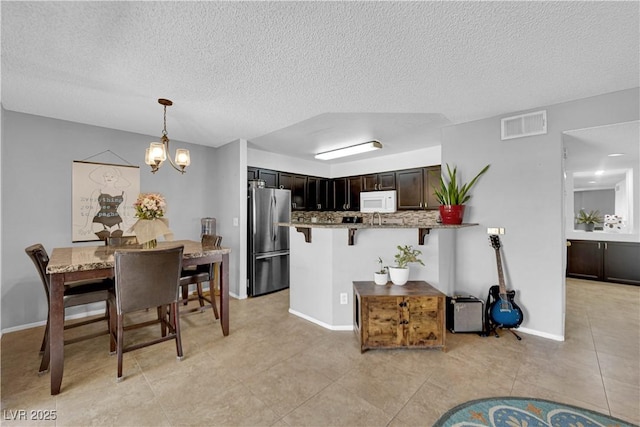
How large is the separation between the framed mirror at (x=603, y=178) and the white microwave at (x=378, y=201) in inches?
92.6

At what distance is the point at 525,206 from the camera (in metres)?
2.83

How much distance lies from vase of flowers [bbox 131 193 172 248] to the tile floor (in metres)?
1.06

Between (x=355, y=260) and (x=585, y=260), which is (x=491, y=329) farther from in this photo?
(x=585, y=260)

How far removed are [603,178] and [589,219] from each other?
797mm

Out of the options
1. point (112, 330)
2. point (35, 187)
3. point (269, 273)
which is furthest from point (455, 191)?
point (35, 187)

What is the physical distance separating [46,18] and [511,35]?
8.90ft

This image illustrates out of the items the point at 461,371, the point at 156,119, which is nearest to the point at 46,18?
the point at 156,119

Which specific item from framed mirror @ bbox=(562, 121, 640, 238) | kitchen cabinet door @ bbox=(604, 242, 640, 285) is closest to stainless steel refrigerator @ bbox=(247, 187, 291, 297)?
framed mirror @ bbox=(562, 121, 640, 238)

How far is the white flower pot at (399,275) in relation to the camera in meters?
2.66

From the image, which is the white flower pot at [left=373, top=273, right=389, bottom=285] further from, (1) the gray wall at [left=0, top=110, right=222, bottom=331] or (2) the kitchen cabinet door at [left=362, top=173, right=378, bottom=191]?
(1) the gray wall at [left=0, top=110, right=222, bottom=331]

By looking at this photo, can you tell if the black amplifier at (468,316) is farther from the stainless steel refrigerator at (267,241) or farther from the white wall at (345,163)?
the stainless steel refrigerator at (267,241)

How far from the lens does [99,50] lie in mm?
1809

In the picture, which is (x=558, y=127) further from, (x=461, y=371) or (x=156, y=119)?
(x=156, y=119)

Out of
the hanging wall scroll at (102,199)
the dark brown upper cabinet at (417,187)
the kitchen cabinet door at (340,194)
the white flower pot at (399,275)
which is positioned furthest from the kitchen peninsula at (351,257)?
the kitchen cabinet door at (340,194)
